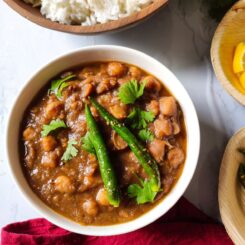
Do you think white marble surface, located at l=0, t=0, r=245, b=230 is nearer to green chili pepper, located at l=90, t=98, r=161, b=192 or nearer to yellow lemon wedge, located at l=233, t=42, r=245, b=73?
yellow lemon wedge, located at l=233, t=42, r=245, b=73

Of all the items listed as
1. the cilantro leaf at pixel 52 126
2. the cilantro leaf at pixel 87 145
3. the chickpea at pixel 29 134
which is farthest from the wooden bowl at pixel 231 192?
the chickpea at pixel 29 134

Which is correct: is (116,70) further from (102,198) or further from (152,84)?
(102,198)

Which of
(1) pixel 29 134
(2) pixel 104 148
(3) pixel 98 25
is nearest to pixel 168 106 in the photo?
(2) pixel 104 148

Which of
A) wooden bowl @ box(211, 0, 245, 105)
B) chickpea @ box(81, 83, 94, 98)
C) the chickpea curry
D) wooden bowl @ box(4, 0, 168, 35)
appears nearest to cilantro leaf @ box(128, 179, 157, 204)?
the chickpea curry

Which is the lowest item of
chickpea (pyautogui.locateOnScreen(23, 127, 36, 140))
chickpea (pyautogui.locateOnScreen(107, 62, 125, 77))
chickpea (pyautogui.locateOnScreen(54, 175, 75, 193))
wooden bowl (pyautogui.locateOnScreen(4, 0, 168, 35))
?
chickpea (pyautogui.locateOnScreen(54, 175, 75, 193))

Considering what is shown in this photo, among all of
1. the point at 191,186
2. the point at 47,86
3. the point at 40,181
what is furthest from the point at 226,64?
the point at 40,181

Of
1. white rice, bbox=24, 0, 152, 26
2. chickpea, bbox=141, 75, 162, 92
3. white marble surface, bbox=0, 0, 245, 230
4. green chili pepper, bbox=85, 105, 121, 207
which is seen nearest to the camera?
green chili pepper, bbox=85, 105, 121, 207

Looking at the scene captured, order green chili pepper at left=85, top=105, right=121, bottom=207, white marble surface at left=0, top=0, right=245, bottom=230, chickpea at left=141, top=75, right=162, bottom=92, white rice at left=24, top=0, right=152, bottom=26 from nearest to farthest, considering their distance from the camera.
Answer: green chili pepper at left=85, top=105, right=121, bottom=207, chickpea at left=141, top=75, right=162, bottom=92, white rice at left=24, top=0, right=152, bottom=26, white marble surface at left=0, top=0, right=245, bottom=230
